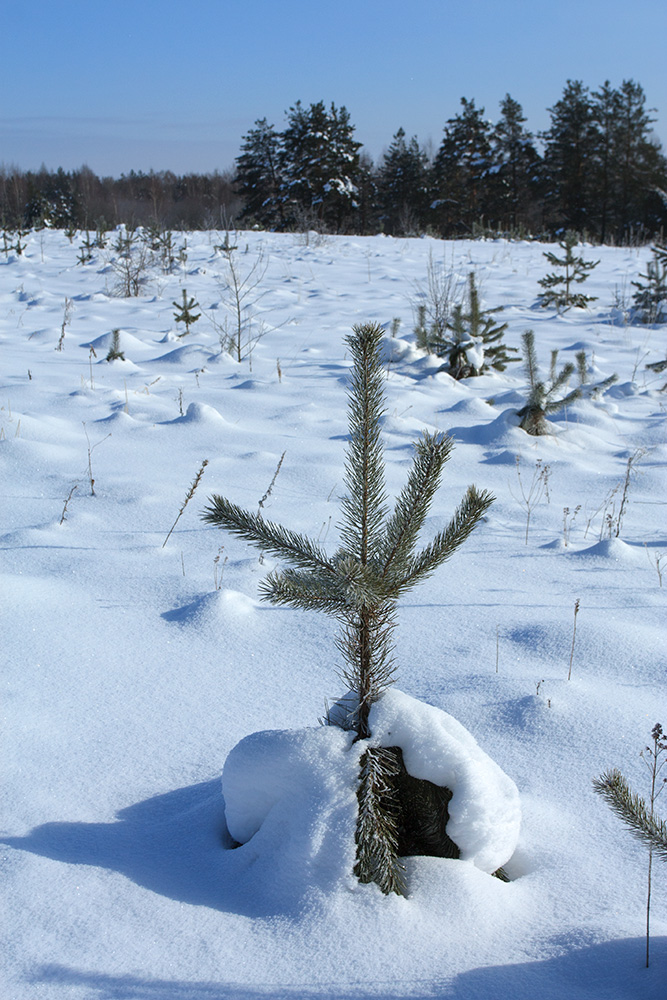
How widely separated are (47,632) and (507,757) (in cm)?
175

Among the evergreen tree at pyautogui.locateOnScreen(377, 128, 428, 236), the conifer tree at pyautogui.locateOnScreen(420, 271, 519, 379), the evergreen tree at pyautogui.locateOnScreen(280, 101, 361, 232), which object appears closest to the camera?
the conifer tree at pyautogui.locateOnScreen(420, 271, 519, 379)

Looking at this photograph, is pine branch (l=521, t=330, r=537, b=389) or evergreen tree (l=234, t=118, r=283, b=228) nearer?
pine branch (l=521, t=330, r=537, b=389)

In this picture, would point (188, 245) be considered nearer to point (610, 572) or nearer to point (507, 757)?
point (610, 572)

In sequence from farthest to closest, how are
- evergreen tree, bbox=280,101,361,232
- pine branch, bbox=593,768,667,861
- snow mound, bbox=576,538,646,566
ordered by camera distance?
evergreen tree, bbox=280,101,361,232, snow mound, bbox=576,538,646,566, pine branch, bbox=593,768,667,861

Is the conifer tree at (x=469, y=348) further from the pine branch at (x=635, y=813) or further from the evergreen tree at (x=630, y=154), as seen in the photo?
the evergreen tree at (x=630, y=154)

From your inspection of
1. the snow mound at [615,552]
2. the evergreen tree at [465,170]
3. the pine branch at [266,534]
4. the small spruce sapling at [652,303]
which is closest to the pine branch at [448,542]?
the pine branch at [266,534]

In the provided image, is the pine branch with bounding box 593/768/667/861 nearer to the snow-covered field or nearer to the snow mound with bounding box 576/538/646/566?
the snow-covered field

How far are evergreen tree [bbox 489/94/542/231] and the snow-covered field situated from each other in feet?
97.3

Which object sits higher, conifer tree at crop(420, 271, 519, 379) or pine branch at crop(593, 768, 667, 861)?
conifer tree at crop(420, 271, 519, 379)

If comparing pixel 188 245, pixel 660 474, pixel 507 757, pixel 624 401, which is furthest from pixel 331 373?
pixel 188 245

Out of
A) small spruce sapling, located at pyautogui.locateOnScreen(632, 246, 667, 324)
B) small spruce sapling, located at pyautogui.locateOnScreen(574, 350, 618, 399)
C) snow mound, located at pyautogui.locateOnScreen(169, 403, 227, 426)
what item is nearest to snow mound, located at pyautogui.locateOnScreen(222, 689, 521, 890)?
snow mound, located at pyautogui.locateOnScreen(169, 403, 227, 426)

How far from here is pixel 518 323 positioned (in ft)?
33.3

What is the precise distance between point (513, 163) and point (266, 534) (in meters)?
36.5

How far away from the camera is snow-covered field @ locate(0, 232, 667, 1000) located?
1423 mm
